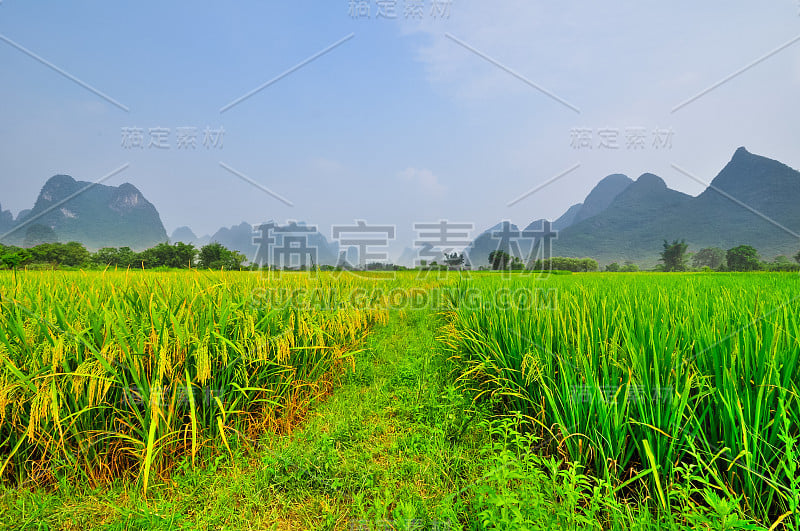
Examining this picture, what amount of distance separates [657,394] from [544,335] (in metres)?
0.93

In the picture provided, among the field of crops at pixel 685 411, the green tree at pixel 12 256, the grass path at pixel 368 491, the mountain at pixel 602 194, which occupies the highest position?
the mountain at pixel 602 194

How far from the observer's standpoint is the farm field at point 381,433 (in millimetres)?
1499

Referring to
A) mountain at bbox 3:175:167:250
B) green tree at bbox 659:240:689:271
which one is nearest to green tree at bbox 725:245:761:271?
green tree at bbox 659:240:689:271

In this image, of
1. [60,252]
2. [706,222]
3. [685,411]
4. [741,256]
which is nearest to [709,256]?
[706,222]

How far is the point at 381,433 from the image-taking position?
8.43 ft

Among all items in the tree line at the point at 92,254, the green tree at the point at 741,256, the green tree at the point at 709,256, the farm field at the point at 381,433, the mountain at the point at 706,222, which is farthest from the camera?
the green tree at the point at 709,256

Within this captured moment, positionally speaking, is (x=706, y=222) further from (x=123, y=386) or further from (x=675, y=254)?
(x=123, y=386)

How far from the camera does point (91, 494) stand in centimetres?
180

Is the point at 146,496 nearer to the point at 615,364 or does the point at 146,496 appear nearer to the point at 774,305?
the point at 615,364

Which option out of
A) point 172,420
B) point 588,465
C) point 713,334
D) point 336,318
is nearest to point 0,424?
point 172,420

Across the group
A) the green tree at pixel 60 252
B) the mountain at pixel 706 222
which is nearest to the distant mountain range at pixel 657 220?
the mountain at pixel 706 222

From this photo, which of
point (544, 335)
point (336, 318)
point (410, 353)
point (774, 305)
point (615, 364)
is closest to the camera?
point (615, 364)

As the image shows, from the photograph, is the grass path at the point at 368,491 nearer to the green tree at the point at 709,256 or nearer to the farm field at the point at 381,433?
the farm field at the point at 381,433

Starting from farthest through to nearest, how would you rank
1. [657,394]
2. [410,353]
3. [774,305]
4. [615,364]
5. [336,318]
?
[410,353]
[336,318]
[774,305]
[615,364]
[657,394]
